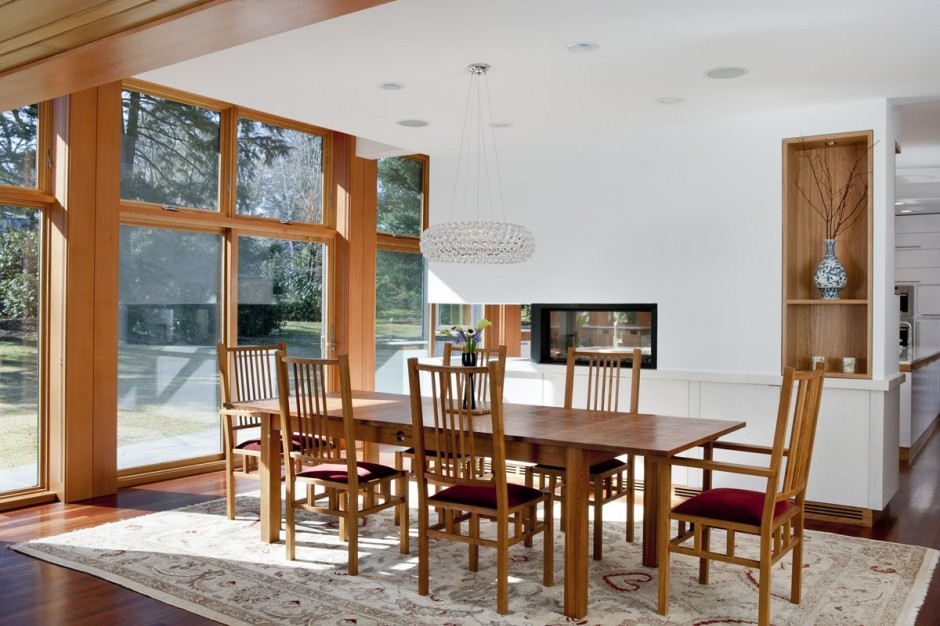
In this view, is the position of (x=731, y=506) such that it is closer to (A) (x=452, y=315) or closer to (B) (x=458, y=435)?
(B) (x=458, y=435)

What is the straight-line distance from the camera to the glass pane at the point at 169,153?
5504 millimetres

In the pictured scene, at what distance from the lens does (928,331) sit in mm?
Answer: 10102

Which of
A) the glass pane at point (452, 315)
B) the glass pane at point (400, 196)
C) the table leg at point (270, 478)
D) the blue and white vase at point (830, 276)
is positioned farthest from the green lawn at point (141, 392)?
the blue and white vase at point (830, 276)

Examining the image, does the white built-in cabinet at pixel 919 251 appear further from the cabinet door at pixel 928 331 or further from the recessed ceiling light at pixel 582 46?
the recessed ceiling light at pixel 582 46

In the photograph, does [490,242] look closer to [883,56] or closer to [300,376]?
[300,376]

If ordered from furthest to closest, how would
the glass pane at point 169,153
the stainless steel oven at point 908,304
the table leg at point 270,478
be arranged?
the stainless steel oven at point 908,304 < the glass pane at point 169,153 < the table leg at point 270,478

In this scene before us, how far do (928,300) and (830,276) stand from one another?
623cm

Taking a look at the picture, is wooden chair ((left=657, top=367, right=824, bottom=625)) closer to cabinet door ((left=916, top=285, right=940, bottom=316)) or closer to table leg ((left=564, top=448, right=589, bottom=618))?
table leg ((left=564, top=448, right=589, bottom=618))

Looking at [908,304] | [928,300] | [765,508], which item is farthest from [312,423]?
[928,300]

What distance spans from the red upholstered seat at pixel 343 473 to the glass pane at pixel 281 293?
2.57m

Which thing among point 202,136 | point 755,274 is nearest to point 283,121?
point 202,136

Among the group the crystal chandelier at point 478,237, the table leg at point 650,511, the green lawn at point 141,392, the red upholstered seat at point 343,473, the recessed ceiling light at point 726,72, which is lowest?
the table leg at point 650,511

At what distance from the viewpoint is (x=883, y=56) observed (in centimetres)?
399

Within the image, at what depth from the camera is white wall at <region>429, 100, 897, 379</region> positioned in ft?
16.9
